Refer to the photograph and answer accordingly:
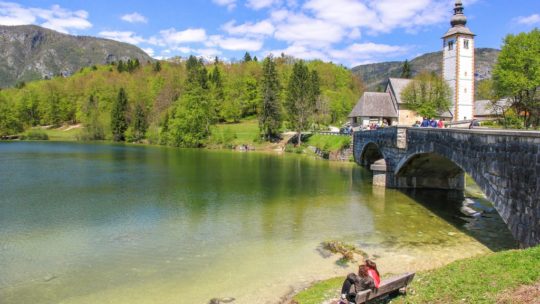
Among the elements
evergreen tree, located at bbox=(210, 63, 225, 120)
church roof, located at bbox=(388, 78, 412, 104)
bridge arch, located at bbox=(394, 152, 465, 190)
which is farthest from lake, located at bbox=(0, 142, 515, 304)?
evergreen tree, located at bbox=(210, 63, 225, 120)

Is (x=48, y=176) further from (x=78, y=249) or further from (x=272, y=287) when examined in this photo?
(x=272, y=287)

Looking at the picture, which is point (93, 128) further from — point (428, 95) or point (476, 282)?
point (476, 282)

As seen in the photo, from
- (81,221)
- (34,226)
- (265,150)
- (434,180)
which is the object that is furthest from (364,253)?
(265,150)

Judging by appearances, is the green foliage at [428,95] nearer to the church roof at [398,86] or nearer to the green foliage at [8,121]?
the church roof at [398,86]

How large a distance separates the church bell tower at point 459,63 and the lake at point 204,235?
142 feet

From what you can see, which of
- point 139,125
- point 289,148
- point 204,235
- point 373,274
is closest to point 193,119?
point 139,125

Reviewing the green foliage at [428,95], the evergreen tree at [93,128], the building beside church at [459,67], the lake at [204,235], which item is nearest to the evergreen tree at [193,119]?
the evergreen tree at [93,128]

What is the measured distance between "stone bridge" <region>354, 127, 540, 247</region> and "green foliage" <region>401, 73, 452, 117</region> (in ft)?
134

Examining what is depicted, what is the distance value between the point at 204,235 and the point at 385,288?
1324 cm

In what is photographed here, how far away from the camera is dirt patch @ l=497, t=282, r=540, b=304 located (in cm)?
1031

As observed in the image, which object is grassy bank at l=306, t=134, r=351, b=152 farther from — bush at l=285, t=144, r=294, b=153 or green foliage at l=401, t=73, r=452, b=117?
green foliage at l=401, t=73, r=452, b=117

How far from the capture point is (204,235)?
23516 mm

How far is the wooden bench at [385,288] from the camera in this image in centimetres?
1191

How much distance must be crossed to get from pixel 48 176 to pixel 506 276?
155ft
